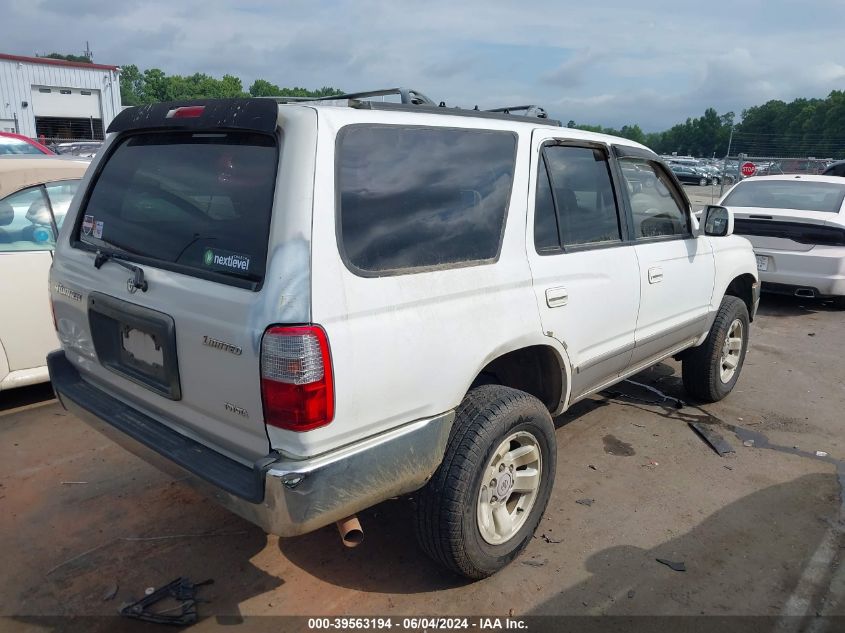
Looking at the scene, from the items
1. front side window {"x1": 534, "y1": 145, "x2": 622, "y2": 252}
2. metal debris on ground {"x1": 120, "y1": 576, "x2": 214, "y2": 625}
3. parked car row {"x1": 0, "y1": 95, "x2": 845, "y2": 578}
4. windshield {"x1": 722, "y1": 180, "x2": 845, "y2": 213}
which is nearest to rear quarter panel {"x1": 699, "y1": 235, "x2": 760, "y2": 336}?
parked car row {"x1": 0, "y1": 95, "x2": 845, "y2": 578}

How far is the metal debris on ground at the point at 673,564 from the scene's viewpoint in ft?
10.0

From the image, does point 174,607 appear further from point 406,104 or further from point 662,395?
point 662,395

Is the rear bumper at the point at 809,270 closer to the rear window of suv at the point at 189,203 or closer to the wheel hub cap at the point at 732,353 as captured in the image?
the wheel hub cap at the point at 732,353

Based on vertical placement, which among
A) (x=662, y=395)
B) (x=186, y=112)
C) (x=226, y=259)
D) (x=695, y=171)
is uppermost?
(x=695, y=171)

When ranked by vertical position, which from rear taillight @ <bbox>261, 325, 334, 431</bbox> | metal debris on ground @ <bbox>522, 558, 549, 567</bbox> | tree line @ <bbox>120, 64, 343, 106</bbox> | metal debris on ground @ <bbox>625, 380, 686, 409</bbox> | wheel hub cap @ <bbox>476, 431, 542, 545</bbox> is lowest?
metal debris on ground @ <bbox>522, 558, 549, 567</bbox>

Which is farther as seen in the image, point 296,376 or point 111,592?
point 111,592

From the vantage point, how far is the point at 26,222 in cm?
452

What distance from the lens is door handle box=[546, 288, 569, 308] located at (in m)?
3.02

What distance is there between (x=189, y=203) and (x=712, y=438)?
3741mm

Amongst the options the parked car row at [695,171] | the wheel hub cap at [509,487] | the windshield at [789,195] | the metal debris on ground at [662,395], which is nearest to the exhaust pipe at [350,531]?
the wheel hub cap at [509,487]

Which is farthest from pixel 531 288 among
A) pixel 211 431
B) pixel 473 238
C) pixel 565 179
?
pixel 211 431

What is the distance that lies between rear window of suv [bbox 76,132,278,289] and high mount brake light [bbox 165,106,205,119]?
0.08 m

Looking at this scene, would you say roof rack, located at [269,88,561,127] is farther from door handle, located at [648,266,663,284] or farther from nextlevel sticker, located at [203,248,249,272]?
door handle, located at [648,266,663,284]

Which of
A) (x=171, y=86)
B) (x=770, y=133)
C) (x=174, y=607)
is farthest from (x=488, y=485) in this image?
(x=171, y=86)
